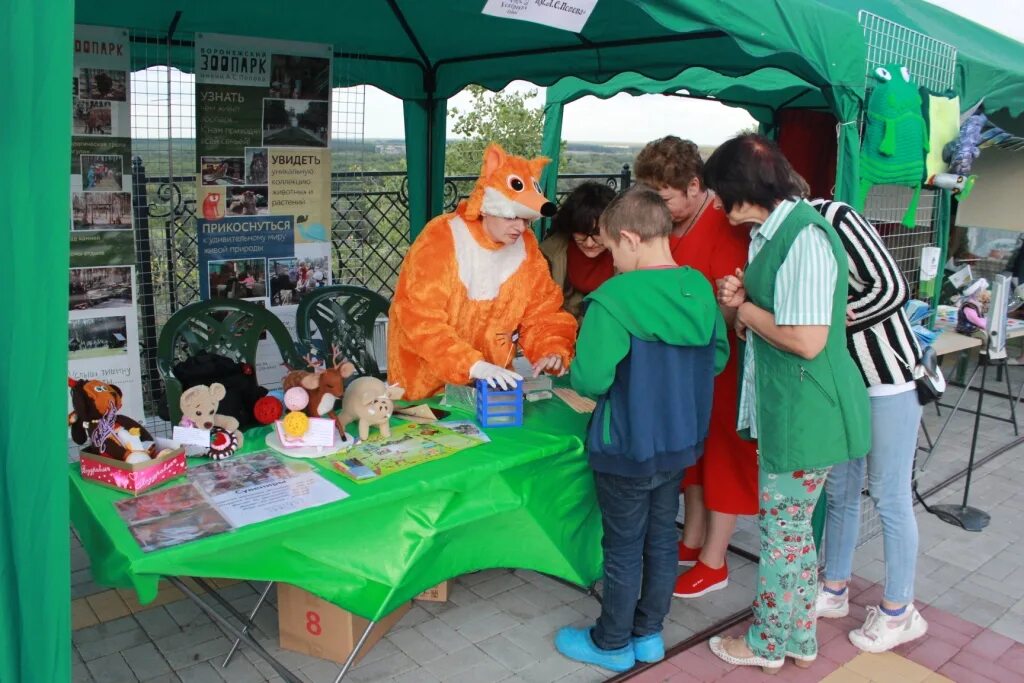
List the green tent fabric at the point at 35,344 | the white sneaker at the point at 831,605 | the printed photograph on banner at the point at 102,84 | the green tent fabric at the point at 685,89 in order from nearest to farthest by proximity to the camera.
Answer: the green tent fabric at the point at 35,344, the white sneaker at the point at 831,605, the printed photograph on banner at the point at 102,84, the green tent fabric at the point at 685,89

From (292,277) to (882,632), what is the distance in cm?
331

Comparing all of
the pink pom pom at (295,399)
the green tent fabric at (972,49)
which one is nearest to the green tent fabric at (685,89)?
the green tent fabric at (972,49)

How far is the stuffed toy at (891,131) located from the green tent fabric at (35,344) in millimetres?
2781

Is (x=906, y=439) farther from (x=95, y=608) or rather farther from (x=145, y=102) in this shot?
(x=145, y=102)

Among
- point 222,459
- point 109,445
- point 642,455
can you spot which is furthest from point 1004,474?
point 109,445

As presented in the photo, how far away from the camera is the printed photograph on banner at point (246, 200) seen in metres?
4.28

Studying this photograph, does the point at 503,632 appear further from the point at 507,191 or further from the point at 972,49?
the point at 972,49

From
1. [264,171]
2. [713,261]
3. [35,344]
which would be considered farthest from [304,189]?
[35,344]

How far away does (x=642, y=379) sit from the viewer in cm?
236

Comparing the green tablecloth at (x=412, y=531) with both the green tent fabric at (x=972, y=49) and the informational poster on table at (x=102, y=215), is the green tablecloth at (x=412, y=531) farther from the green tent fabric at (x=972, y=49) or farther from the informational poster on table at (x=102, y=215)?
the green tent fabric at (x=972, y=49)

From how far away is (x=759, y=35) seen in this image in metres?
2.69

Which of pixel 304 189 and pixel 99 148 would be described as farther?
pixel 304 189

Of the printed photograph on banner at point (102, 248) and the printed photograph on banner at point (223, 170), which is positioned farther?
the printed photograph on banner at point (223, 170)

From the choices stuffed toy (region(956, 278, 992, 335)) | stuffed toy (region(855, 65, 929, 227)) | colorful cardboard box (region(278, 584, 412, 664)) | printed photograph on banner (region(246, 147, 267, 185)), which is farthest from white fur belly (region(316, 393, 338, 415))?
stuffed toy (region(956, 278, 992, 335))
